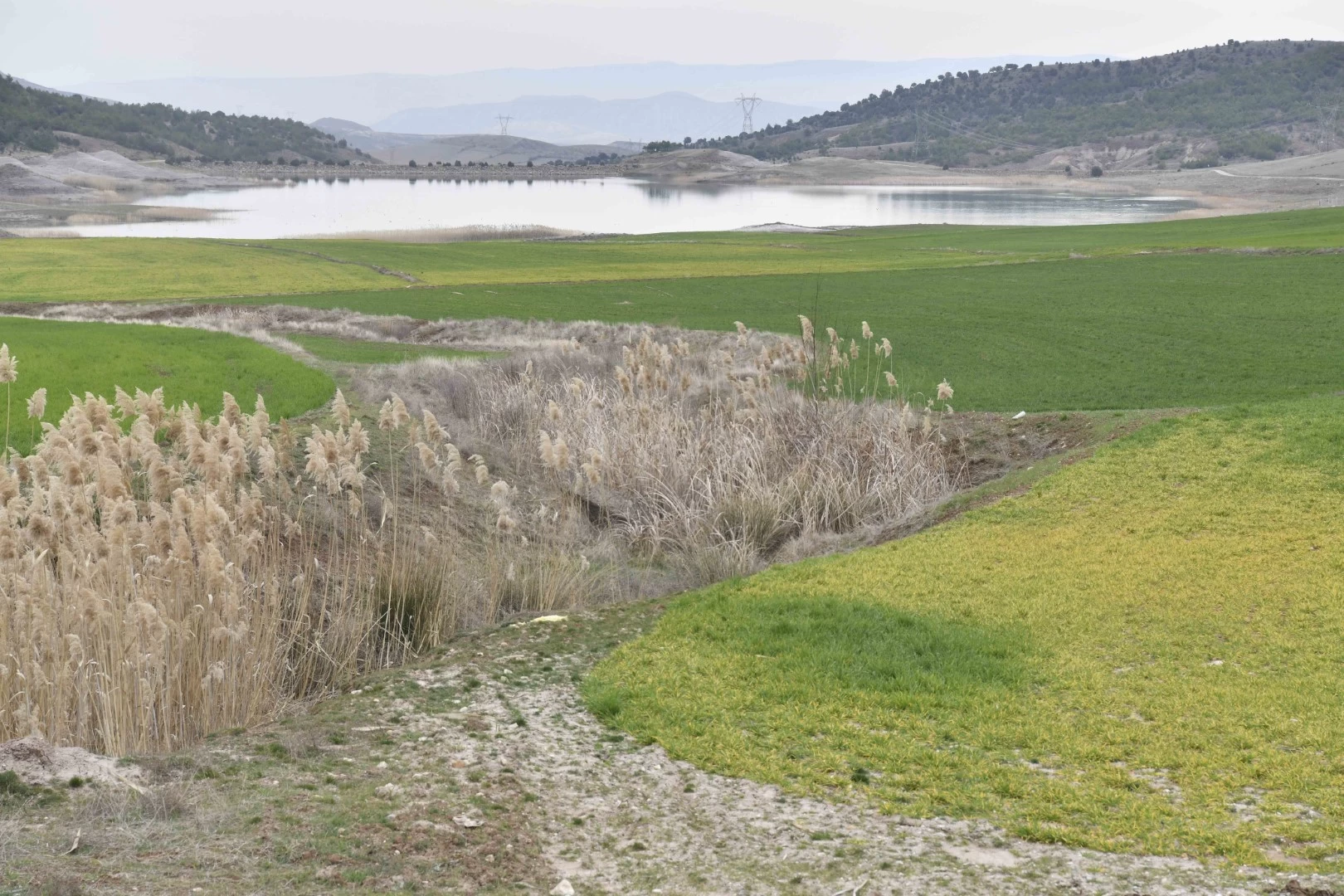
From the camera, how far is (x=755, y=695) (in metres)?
8.71

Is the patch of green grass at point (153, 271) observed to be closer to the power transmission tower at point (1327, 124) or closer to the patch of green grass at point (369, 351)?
the patch of green grass at point (369, 351)

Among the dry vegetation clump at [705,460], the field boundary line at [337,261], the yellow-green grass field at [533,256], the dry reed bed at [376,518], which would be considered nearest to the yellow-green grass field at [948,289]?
the yellow-green grass field at [533,256]

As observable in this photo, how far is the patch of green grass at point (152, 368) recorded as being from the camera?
57.3 ft

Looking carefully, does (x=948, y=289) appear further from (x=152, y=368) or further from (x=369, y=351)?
(x=152, y=368)

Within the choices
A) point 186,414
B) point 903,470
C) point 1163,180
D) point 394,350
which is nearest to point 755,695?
point 186,414

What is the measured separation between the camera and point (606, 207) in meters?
114

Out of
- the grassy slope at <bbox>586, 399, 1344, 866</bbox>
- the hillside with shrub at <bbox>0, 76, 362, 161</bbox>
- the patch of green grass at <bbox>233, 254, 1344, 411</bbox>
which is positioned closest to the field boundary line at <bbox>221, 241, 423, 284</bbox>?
the patch of green grass at <bbox>233, 254, 1344, 411</bbox>

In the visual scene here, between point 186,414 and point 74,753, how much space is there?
155 inches

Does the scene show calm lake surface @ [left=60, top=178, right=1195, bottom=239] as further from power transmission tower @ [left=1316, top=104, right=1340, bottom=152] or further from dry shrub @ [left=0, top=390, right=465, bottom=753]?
dry shrub @ [left=0, top=390, right=465, bottom=753]

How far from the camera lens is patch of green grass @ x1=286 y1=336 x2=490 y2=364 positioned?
77.7 ft

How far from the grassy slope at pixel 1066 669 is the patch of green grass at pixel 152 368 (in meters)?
9.54

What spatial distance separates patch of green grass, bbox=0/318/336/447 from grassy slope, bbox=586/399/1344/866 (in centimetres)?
954

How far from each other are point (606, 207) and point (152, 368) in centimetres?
9666

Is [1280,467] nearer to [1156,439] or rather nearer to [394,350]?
[1156,439]
